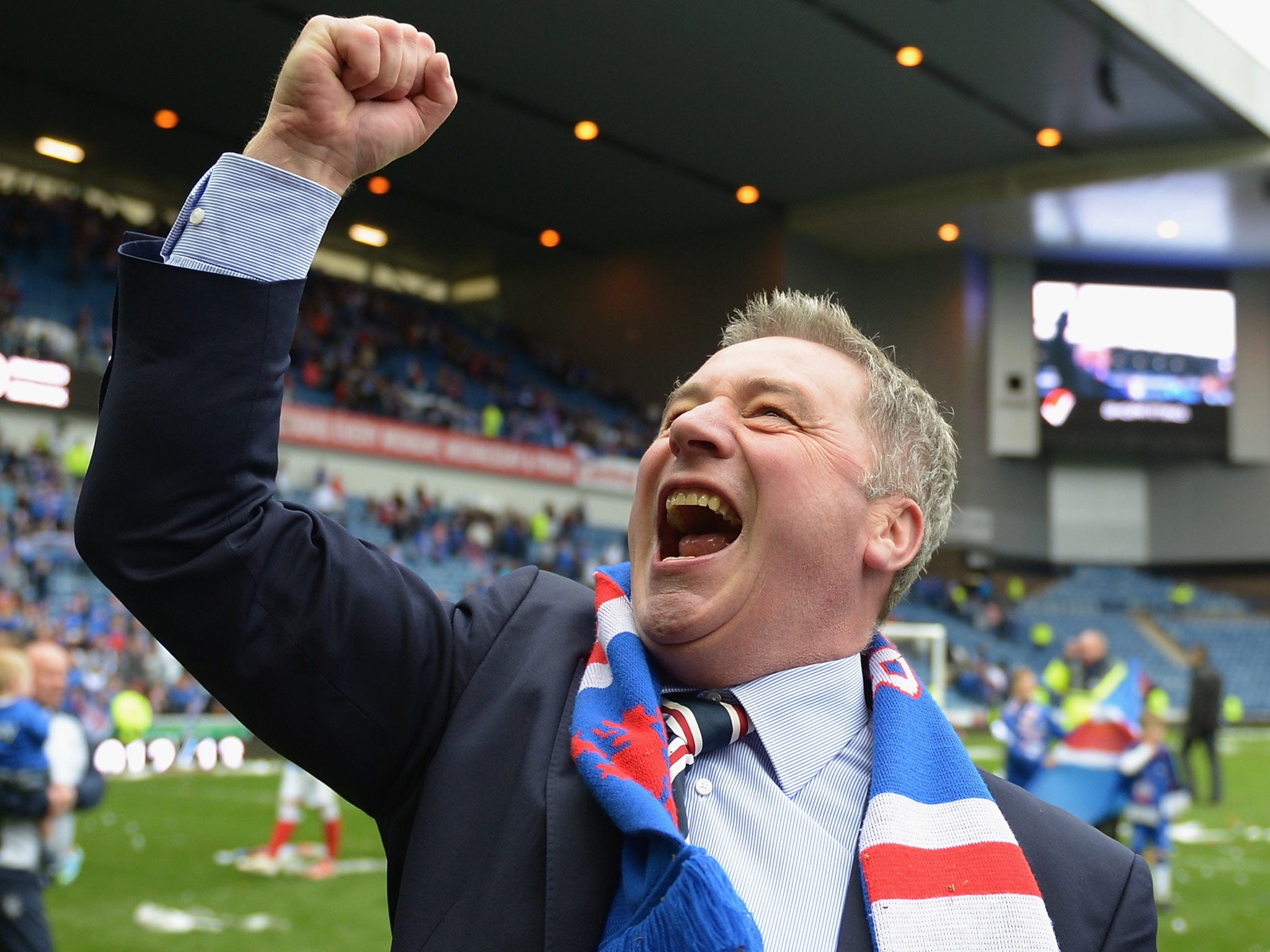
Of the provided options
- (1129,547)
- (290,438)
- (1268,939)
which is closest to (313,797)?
(1268,939)

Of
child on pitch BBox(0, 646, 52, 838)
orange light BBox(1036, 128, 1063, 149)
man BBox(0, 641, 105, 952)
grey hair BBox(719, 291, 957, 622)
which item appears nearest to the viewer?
grey hair BBox(719, 291, 957, 622)

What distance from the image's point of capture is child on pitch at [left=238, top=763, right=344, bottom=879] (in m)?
8.12

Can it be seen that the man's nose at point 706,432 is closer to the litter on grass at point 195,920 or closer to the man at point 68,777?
the man at point 68,777

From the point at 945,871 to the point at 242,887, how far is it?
7.03 m

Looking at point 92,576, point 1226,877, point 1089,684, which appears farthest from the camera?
point 92,576

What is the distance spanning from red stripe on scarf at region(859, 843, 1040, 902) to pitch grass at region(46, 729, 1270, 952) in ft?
17.4

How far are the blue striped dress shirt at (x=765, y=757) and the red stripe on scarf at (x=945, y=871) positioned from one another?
6cm

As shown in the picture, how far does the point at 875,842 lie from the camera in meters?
1.59

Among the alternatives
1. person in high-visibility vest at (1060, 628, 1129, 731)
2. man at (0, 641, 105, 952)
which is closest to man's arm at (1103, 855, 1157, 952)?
man at (0, 641, 105, 952)

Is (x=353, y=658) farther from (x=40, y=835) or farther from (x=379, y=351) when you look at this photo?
(x=379, y=351)

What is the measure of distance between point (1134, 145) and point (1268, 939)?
19.2 metres

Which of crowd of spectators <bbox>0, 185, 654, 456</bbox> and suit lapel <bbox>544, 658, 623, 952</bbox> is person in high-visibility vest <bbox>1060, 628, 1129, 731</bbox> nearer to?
suit lapel <bbox>544, 658, 623, 952</bbox>

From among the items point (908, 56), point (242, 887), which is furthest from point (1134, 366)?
point (242, 887)

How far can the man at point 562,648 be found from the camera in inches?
53.7
